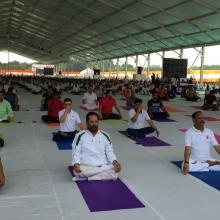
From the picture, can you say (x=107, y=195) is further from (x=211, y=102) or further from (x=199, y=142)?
(x=211, y=102)

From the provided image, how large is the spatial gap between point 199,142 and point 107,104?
5999mm

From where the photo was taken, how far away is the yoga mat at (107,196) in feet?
13.5

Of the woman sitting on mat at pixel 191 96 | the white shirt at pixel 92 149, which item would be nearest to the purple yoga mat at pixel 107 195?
the white shirt at pixel 92 149

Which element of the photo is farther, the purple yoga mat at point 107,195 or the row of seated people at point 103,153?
the row of seated people at point 103,153

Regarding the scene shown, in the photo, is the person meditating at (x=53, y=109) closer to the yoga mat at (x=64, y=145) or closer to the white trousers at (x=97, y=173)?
the yoga mat at (x=64, y=145)

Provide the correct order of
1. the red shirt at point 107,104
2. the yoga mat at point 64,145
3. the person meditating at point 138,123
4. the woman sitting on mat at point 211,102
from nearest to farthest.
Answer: the yoga mat at point 64,145 → the person meditating at point 138,123 → the red shirt at point 107,104 → the woman sitting on mat at point 211,102

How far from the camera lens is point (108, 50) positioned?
136 feet

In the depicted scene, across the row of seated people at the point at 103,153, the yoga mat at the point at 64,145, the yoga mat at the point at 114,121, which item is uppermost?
the row of seated people at the point at 103,153

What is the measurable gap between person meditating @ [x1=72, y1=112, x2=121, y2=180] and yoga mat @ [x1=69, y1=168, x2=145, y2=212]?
0.13 m

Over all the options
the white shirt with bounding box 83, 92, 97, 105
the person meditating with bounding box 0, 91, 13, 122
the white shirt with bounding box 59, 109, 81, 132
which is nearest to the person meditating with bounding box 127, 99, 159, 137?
the white shirt with bounding box 59, 109, 81, 132

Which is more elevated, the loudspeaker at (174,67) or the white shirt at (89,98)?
the loudspeaker at (174,67)

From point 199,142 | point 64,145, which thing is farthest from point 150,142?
point 199,142

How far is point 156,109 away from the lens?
37.1 feet

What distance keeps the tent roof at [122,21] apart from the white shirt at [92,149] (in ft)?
47.8
